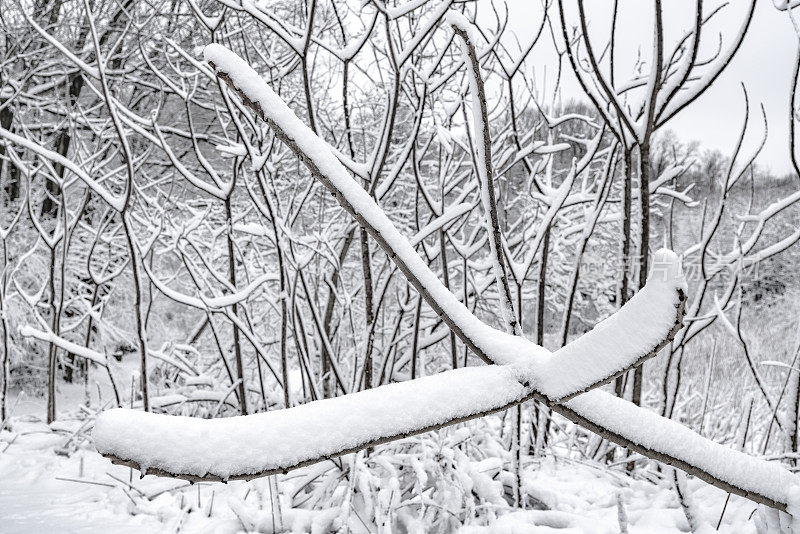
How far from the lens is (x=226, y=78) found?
33 centimetres

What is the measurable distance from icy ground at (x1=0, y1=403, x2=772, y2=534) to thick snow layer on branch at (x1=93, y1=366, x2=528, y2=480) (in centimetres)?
136

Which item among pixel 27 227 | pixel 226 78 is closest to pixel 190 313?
pixel 27 227

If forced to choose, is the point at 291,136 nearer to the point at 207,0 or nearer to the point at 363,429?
the point at 363,429

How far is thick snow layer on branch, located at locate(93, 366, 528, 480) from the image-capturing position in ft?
0.82

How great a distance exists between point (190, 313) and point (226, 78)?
26.1ft

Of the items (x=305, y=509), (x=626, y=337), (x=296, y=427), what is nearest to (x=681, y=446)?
→ (x=626, y=337)

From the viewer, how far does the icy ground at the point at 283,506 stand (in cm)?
154

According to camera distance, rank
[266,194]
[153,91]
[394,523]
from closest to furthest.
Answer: [394,523], [266,194], [153,91]

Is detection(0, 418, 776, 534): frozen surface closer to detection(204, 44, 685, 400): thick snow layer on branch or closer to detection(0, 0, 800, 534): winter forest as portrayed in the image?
detection(0, 0, 800, 534): winter forest

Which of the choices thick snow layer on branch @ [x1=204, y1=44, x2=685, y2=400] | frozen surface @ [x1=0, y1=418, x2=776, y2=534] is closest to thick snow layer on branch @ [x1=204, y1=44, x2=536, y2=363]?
thick snow layer on branch @ [x1=204, y1=44, x2=685, y2=400]

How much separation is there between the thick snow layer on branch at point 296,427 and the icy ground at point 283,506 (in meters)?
1.36

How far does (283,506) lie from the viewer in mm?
1861

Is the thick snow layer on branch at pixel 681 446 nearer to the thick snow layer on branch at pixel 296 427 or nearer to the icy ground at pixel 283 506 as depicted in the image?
the thick snow layer on branch at pixel 296 427

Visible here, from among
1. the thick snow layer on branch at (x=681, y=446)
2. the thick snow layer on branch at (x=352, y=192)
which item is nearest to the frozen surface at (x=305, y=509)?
the thick snow layer on branch at (x=681, y=446)
